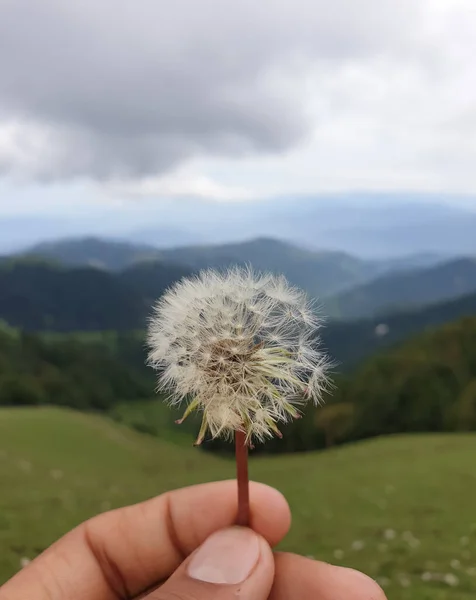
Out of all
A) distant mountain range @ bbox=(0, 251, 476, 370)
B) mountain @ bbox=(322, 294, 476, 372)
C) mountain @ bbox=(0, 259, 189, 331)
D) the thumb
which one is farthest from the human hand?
mountain @ bbox=(0, 259, 189, 331)

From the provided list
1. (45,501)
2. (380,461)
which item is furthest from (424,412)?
(45,501)

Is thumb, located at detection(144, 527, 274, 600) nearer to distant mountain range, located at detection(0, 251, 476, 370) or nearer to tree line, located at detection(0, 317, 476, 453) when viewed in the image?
tree line, located at detection(0, 317, 476, 453)

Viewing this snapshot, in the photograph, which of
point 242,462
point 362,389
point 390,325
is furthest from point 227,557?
point 390,325

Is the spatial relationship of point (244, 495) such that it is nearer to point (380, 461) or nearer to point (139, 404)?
point (380, 461)

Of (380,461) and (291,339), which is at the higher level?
(291,339)

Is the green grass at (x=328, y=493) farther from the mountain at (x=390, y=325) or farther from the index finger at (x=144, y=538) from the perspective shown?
the mountain at (x=390, y=325)

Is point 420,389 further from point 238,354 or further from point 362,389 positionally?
point 238,354
